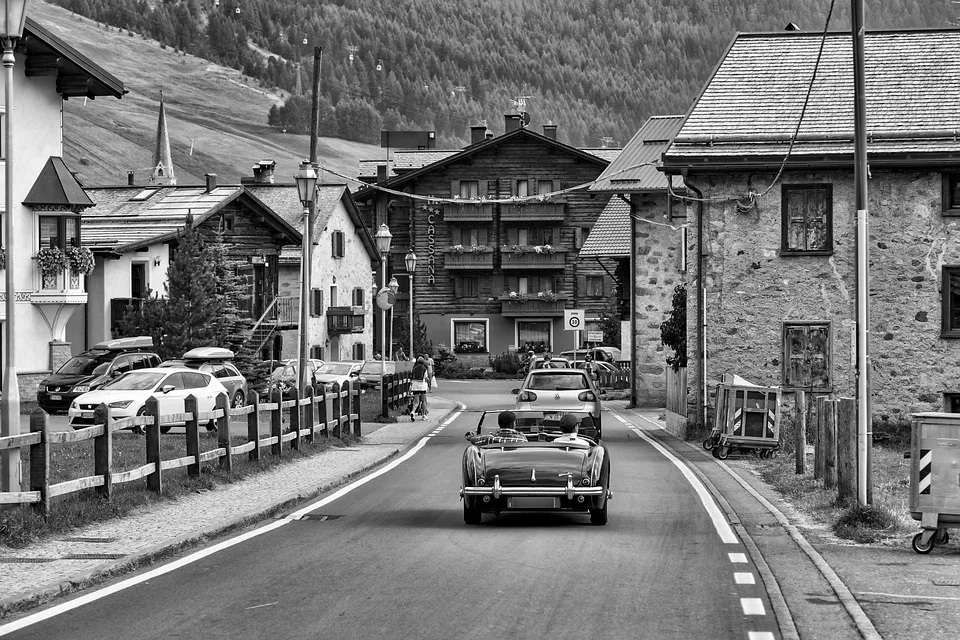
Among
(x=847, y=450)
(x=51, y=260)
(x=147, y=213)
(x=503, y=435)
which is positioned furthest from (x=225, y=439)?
(x=147, y=213)

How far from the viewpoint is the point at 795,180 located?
3147 cm

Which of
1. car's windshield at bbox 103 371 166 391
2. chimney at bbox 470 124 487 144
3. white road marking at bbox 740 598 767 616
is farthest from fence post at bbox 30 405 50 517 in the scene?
chimney at bbox 470 124 487 144

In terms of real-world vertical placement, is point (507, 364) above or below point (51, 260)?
below

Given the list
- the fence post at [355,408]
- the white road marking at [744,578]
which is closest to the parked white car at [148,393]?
the fence post at [355,408]

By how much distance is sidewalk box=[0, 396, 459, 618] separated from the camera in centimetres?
1099

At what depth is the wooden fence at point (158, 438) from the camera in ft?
45.4

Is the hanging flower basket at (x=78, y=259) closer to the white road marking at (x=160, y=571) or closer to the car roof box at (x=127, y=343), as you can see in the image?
the car roof box at (x=127, y=343)

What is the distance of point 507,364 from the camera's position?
82.9m

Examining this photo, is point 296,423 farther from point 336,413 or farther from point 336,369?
point 336,369

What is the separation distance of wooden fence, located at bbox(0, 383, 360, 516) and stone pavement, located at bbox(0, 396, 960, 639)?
0.48 meters

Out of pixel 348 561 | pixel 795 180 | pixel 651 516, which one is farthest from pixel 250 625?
pixel 795 180

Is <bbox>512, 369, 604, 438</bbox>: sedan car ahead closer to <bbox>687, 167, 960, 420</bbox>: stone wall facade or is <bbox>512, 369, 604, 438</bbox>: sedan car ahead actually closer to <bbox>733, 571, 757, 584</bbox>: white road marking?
<bbox>687, 167, 960, 420</bbox>: stone wall facade

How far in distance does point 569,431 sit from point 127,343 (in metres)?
29.0

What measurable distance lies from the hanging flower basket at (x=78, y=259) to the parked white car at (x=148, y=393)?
1196 centimetres
